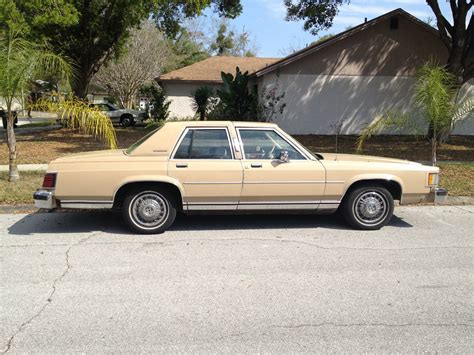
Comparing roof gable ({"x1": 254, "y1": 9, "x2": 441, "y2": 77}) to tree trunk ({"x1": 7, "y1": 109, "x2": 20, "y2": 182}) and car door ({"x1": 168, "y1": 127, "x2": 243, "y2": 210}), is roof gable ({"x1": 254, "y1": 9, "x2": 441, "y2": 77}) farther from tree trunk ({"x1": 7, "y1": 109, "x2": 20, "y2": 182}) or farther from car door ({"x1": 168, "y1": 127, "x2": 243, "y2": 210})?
car door ({"x1": 168, "y1": 127, "x2": 243, "y2": 210})

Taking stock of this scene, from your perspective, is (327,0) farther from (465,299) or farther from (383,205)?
(465,299)

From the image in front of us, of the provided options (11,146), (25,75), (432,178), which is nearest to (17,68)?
(25,75)

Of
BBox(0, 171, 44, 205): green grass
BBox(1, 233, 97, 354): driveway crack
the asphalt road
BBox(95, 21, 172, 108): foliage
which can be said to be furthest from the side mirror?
BBox(95, 21, 172, 108): foliage

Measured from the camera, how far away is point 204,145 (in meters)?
6.41

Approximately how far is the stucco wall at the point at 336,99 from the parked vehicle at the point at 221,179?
1465 centimetres

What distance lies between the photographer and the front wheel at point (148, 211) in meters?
6.24

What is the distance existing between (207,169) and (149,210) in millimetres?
953

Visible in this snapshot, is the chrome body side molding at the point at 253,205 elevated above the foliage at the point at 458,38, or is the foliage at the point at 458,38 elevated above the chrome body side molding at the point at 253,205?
the foliage at the point at 458,38

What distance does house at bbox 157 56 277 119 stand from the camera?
29.7 meters

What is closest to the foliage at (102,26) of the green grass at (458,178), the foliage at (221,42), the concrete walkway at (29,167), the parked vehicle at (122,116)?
the parked vehicle at (122,116)

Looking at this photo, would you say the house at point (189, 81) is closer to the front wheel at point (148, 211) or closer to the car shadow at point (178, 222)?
the car shadow at point (178, 222)

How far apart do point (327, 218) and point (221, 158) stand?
83.1 inches

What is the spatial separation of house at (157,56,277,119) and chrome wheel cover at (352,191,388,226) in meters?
23.6

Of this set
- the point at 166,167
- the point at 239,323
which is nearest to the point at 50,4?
the point at 166,167
